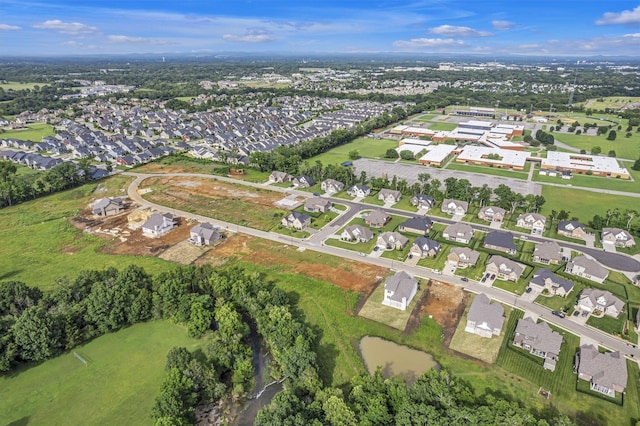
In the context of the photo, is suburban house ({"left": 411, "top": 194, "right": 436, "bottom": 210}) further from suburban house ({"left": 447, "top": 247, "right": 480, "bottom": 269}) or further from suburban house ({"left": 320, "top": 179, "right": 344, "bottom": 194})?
suburban house ({"left": 447, "top": 247, "right": 480, "bottom": 269})

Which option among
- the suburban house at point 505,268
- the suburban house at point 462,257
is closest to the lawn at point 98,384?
the suburban house at point 462,257

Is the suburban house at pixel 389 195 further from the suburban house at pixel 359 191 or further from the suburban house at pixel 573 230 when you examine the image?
the suburban house at pixel 573 230

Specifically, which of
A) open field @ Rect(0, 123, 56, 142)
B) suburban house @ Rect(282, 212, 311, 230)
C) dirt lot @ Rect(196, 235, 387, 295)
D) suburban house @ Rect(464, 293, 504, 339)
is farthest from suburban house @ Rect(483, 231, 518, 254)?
open field @ Rect(0, 123, 56, 142)

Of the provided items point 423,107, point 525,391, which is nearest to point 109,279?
point 525,391

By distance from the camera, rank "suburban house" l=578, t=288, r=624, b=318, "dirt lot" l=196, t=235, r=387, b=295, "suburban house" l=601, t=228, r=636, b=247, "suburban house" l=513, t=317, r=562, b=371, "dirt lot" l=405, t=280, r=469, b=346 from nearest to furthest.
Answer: "suburban house" l=513, t=317, r=562, b=371 → "dirt lot" l=405, t=280, r=469, b=346 → "suburban house" l=578, t=288, r=624, b=318 → "dirt lot" l=196, t=235, r=387, b=295 → "suburban house" l=601, t=228, r=636, b=247

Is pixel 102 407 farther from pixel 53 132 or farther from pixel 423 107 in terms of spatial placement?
pixel 423 107
